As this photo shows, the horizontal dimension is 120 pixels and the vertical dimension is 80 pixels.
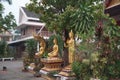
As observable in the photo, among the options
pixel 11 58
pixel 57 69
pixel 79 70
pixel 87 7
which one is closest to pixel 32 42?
pixel 57 69

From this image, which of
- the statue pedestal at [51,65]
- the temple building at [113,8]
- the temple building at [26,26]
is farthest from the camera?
the temple building at [26,26]

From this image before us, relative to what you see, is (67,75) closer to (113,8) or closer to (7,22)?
(113,8)

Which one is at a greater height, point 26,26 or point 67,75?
point 26,26

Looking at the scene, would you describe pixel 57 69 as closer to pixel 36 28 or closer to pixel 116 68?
pixel 116 68

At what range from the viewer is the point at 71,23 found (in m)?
13.9

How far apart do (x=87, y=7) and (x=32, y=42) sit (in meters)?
6.23

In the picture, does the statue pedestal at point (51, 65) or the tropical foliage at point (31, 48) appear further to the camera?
the tropical foliage at point (31, 48)

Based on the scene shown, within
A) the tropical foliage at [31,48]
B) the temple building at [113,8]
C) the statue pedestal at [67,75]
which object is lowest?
the statue pedestal at [67,75]

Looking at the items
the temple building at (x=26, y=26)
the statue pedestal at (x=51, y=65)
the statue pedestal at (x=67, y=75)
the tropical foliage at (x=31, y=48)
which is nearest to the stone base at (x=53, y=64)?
the statue pedestal at (x=51, y=65)

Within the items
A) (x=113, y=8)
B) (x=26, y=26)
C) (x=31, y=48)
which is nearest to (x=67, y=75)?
(x=113, y=8)

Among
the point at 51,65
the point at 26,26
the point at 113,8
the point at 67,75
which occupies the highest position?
the point at 26,26

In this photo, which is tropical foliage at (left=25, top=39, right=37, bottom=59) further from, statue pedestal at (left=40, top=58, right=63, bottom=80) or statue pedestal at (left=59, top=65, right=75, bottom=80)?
statue pedestal at (left=59, top=65, right=75, bottom=80)

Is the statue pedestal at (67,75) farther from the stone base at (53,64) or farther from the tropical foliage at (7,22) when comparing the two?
the tropical foliage at (7,22)

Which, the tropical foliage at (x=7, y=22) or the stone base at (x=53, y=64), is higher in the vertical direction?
the tropical foliage at (x=7, y=22)
